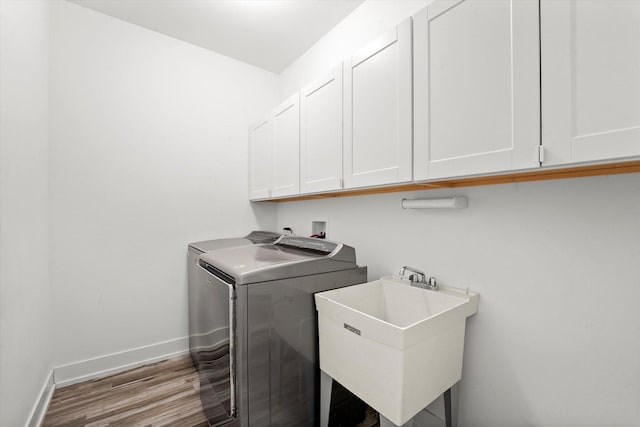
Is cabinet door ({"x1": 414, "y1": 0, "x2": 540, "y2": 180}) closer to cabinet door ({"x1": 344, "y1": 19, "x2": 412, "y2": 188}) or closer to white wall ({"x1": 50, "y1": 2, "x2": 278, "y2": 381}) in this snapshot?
cabinet door ({"x1": 344, "y1": 19, "x2": 412, "y2": 188})

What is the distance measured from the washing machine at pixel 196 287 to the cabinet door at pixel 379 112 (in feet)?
3.79

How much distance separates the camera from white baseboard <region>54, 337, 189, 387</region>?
2.00 metres

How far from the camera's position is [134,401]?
181 cm

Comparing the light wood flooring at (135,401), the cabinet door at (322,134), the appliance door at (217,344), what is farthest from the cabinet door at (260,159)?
the light wood flooring at (135,401)

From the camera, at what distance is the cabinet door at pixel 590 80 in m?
0.73

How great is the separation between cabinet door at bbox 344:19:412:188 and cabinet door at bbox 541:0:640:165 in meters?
0.50

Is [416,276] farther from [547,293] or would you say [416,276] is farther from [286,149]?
[286,149]

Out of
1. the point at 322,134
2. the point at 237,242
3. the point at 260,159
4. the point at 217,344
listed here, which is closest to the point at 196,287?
the point at 237,242

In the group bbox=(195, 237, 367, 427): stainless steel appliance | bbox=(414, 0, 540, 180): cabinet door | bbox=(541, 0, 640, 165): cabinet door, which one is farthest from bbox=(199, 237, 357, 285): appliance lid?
bbox=(541, 0, 640, 165): cabinet door

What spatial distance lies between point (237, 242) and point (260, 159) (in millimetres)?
772

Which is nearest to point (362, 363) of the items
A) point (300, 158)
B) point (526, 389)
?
point (526, 389)

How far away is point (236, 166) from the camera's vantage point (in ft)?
8.90

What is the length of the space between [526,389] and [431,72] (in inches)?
54.6

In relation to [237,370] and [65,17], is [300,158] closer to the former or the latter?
[237,370]
